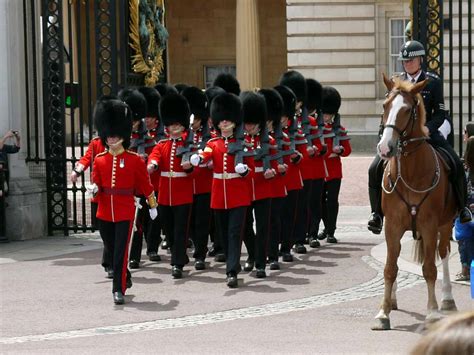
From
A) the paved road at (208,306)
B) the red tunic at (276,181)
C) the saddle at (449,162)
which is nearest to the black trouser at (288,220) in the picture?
the paved road at (208,306)

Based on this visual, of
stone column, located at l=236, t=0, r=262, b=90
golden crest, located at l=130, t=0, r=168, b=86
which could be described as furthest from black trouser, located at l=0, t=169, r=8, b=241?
stone column, located at l=236, t=0, r=262, b=90

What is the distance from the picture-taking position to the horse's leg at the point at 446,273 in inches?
277

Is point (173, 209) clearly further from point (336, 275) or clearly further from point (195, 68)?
point (195, 68)

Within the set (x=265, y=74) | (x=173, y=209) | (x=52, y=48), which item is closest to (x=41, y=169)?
(x=52, y=48)

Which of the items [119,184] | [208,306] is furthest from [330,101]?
[208,306]

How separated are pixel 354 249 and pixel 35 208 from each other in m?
3.56

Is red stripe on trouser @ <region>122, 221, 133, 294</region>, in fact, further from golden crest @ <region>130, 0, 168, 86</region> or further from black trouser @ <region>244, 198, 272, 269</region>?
golden crest @ <region>130, 0, 168, 86</region>

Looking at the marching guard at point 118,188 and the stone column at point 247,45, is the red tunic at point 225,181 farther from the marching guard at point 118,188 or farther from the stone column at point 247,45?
the stone column at point 247,45

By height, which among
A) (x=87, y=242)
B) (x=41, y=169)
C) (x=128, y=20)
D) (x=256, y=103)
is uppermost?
(x=128, y=20)

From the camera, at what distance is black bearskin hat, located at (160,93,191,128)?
9.44 meters

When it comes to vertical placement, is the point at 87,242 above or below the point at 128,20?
below

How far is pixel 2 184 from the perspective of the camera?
36.7 feet

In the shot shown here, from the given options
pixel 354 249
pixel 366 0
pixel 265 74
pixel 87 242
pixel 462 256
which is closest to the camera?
pixel 462 256

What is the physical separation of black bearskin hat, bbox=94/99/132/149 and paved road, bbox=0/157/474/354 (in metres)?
1.22
